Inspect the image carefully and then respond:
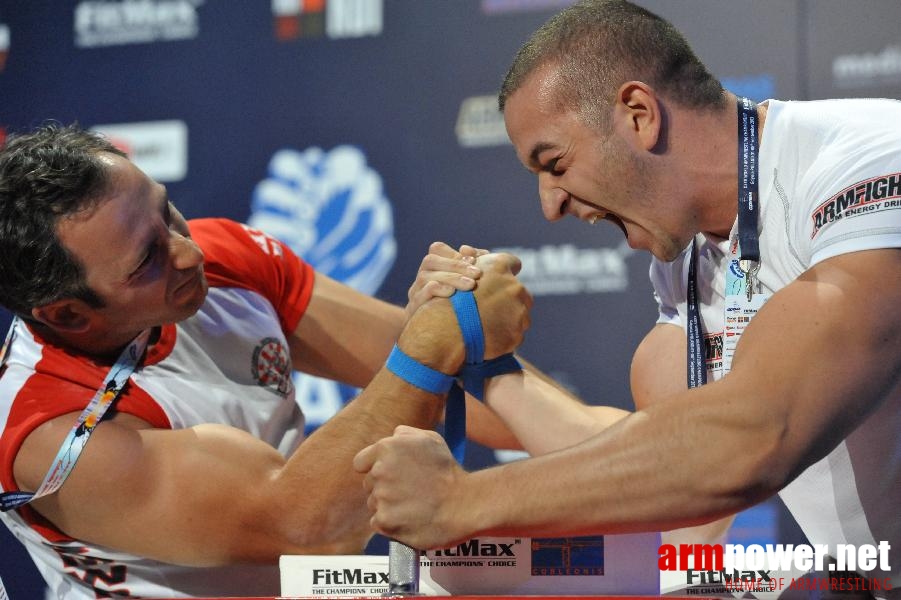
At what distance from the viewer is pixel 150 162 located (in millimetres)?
3117

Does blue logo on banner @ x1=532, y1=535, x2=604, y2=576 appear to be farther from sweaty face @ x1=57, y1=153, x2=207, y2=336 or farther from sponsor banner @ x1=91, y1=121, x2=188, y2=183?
sponsor banner @ x1=91, y1=121, x2=188, y2=183

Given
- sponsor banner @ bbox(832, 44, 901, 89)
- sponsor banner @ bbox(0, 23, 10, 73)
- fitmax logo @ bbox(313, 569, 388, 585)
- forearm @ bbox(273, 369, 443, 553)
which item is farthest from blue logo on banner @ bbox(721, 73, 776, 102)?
sponsor banner @ bbox(0, 23, 10, 73)

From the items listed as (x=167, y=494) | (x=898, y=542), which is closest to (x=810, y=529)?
(x=898, y=542)

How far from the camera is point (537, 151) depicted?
52.7 inches

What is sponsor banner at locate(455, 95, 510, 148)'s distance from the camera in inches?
111

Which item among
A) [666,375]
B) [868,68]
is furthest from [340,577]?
[868,68]

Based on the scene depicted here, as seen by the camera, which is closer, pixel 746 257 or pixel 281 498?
pixel 746 257

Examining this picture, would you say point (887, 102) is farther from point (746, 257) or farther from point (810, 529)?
point (810, 529)

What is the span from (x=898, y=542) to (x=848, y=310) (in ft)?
1.36

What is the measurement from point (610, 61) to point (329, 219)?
1729mm

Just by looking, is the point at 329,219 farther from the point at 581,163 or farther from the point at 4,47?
the point at 581,163

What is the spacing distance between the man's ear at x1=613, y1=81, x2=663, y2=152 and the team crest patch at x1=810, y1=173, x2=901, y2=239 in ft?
0.83

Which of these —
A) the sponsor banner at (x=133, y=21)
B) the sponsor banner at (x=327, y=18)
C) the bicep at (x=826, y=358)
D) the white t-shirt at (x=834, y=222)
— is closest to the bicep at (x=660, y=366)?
the white t-shirt at (x=834, y=222)

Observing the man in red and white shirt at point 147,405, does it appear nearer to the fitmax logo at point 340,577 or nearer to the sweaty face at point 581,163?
the sweaty face at point 581,163
